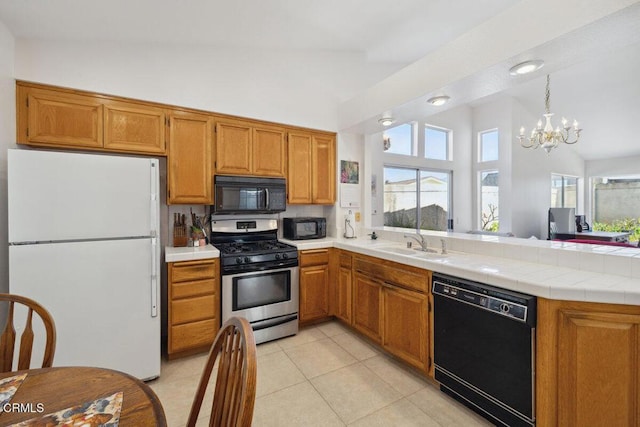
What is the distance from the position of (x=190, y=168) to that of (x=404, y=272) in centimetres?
222

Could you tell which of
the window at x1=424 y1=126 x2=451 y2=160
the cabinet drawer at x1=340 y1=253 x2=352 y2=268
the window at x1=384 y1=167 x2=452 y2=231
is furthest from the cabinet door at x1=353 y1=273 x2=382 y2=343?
the window at x1=424 y1=126 x2=451 y2=160

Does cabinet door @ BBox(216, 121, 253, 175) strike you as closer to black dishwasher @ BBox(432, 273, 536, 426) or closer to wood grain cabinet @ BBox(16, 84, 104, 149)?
wood grain cabinet @ BBox(16, 84, 104, 149)

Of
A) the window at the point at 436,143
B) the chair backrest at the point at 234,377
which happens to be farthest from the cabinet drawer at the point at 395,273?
the window at the point at 436,143

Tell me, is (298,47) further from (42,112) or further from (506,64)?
(42,112)

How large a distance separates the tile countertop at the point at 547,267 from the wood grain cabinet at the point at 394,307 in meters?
0.12

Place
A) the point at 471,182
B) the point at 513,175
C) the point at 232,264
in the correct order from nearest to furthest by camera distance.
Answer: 1. the point at 232,264
2. the point at 513,175
3. the point at 471,182

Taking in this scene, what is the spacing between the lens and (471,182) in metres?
6.81

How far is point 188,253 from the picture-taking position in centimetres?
250

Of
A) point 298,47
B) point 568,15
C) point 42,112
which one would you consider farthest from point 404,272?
point 42,112

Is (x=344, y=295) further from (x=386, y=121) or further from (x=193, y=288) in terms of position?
(x=386, y=121)

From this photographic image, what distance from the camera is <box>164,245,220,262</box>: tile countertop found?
2.45m

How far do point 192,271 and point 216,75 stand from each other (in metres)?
2.00

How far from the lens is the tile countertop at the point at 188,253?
2.45m

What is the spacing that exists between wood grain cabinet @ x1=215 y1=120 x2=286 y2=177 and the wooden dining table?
2214 millimetres
